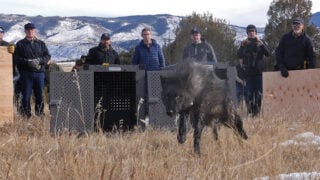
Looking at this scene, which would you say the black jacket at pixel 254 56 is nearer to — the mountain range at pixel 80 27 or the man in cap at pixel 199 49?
the man in cap at pixel 199 49

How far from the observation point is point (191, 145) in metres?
6.61

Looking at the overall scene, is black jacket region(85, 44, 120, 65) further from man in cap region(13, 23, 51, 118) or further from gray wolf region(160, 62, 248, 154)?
gray wolf region(160, 62, 248, 154)

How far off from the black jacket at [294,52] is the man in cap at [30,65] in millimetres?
4108

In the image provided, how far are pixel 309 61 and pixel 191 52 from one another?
7.05 feet

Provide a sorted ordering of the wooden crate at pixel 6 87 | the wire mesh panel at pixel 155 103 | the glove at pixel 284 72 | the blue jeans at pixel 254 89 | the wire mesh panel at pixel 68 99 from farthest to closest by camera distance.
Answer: the blue jeans at pixel 254 89
the glove at pixel 284 72
the wooden crate at pixel 6 87
the wire mesh panel at pixel 155 103
the wire mesh panel at pixel 68 99

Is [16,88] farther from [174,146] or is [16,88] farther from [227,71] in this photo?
[174,146]

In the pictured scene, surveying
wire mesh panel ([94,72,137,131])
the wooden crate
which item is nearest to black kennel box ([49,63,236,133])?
wire mesh panel ([94,72,137,131])

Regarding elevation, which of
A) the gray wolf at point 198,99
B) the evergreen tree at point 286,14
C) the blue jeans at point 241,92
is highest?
the evergreen tree at point 286,14

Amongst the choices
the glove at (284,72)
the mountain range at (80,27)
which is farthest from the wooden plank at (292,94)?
the mountain range at (80,27)

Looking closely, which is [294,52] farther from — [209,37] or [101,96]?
[209,37]

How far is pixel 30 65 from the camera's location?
33.4 feet

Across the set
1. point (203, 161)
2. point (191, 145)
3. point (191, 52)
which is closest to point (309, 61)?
point (191, 52)

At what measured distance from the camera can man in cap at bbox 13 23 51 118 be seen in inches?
401

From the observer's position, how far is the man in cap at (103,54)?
1014cm
